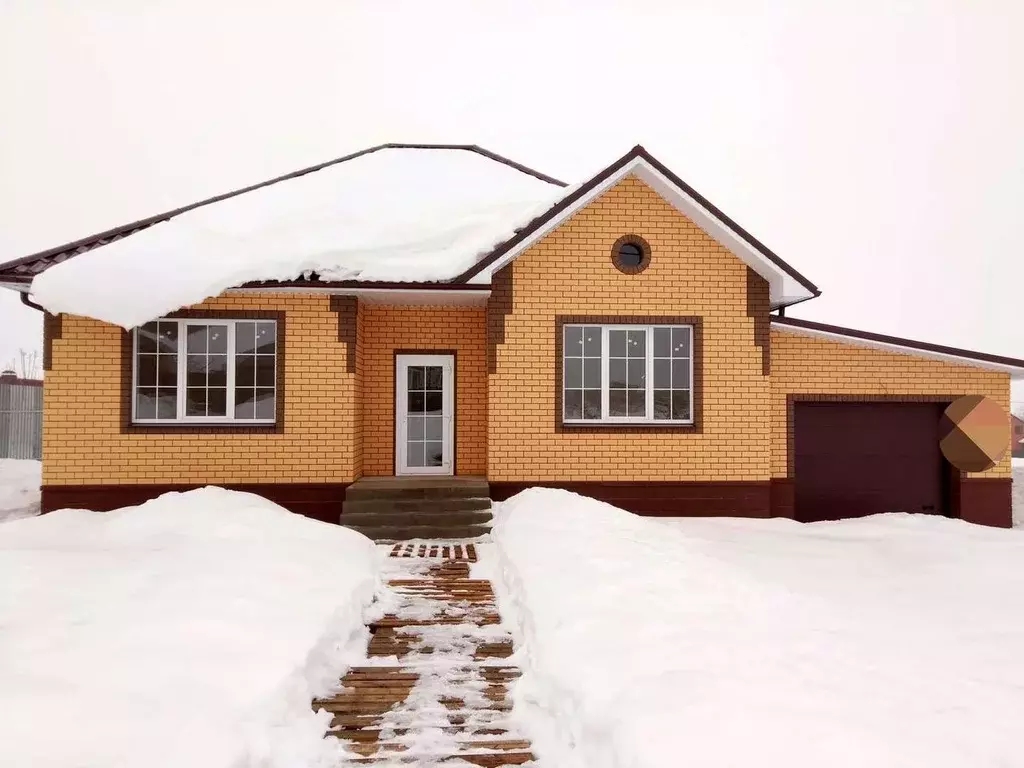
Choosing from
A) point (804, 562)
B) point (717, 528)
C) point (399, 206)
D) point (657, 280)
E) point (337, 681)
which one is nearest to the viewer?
point (337, 681)

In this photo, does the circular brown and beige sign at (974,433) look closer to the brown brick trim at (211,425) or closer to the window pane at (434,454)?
the window pane at (434,454)

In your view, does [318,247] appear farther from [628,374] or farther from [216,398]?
[628,374]

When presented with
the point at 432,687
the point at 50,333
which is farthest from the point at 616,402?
the point at 50,333

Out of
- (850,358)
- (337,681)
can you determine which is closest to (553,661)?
(337,681)

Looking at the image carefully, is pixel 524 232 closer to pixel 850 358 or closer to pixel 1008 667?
pixel 850 358

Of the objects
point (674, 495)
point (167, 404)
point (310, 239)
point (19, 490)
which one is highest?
point (310, 239)

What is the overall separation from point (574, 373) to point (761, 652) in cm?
628

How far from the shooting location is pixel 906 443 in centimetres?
1086

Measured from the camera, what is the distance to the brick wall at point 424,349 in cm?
A: 1069

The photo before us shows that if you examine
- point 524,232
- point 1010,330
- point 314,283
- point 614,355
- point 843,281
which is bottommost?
point 614,355

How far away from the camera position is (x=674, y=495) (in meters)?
9.86

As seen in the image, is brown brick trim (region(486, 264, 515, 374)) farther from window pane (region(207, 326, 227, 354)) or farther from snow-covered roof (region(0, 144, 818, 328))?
window pane (region(207, 326, 227, 354))

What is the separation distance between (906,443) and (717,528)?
13.7 ft

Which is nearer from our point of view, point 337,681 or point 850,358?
point 337,681
